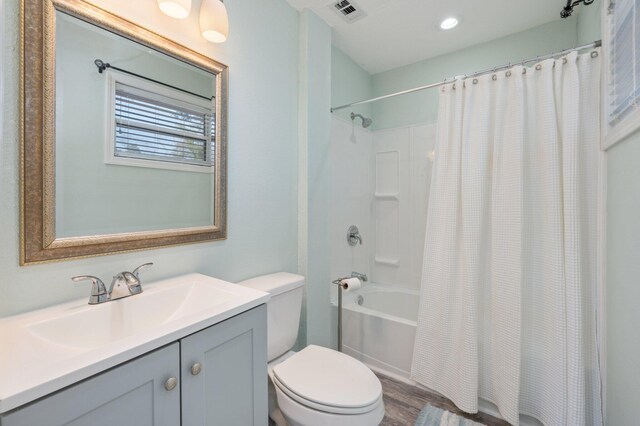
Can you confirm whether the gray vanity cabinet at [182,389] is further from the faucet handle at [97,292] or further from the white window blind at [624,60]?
the white window blind at [624,60]

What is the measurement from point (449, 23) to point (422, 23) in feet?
0.64

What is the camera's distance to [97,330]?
3.01 feet

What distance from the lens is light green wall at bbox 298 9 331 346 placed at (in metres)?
1.81

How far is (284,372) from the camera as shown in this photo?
129cm

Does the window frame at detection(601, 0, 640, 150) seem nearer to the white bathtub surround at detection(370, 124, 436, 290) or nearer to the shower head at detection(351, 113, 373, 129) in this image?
the white bathtub surround at detection(370, 124, 436, 290)

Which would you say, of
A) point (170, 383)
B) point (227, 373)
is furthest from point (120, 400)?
point (227, 373)

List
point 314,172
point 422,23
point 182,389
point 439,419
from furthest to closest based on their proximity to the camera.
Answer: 1. point 422,23
2. point 314,172
3. point 439,419
4. point 182,389

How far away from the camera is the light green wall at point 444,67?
202 centimetres

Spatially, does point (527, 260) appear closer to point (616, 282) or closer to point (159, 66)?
point (616, 282)

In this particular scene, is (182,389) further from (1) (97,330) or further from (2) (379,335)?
(2) (379,335)

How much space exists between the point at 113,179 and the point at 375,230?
223cm

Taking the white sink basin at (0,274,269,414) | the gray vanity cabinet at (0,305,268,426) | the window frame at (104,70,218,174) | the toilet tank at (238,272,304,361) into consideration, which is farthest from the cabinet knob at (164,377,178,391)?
the window frame at (104,70,218,174)

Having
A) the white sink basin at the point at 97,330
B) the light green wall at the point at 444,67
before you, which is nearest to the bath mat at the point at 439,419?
the white sink basin at the point at 97,330

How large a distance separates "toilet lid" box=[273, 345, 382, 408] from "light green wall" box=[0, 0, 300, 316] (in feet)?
1.73
